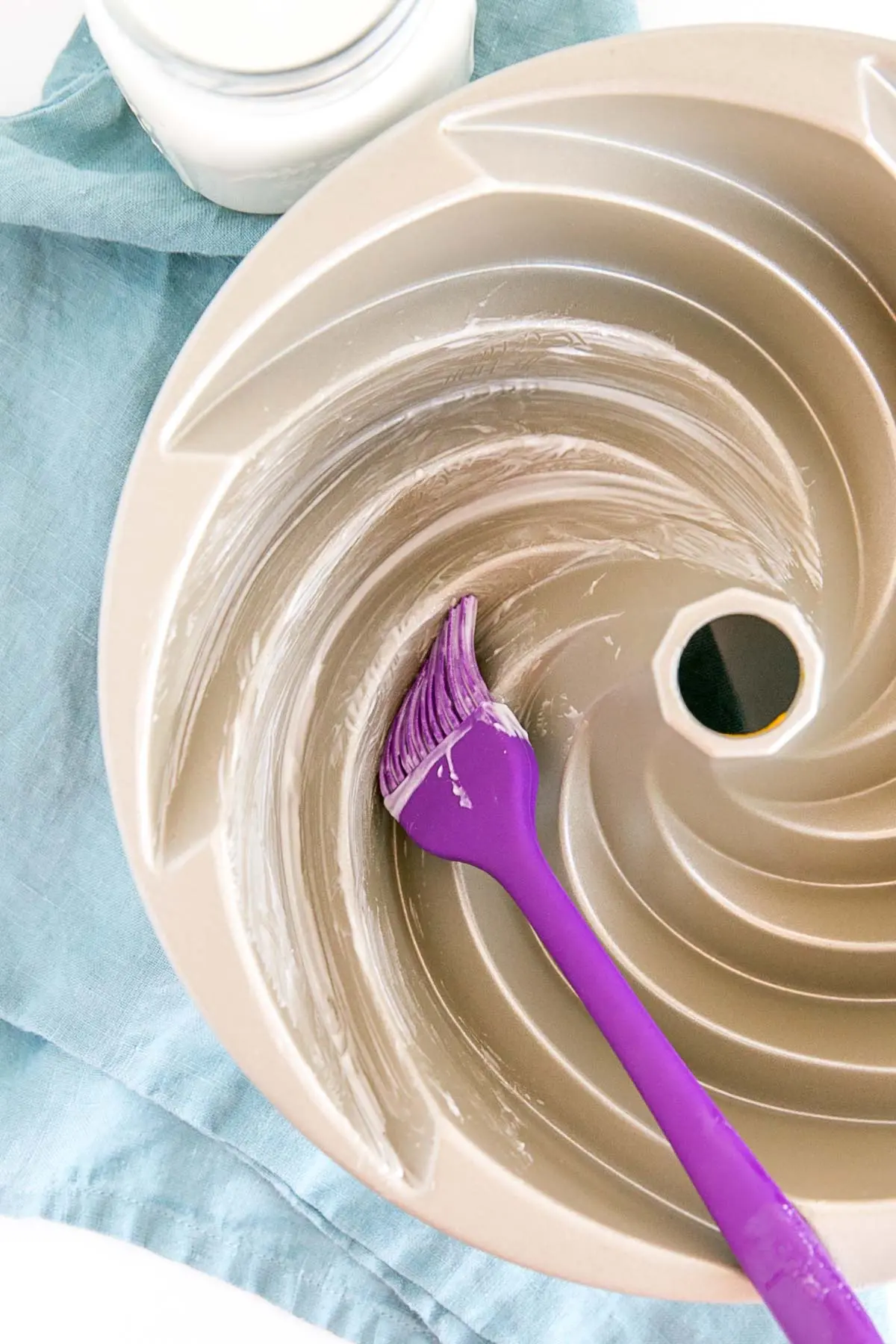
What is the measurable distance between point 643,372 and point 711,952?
31 centimetres

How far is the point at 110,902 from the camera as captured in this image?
550 mm

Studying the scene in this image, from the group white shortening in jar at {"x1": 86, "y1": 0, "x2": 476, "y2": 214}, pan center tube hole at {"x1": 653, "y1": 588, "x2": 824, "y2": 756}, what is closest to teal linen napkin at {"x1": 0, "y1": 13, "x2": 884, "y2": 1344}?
white shortening in jar at {"x1": 86, "y1": 0, "x2": 476, "y2": 214}

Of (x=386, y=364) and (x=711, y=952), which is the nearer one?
(x=386, y=364)

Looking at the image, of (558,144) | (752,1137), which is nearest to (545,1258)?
(752,1137)

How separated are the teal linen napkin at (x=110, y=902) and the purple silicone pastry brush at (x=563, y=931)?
0.17 m

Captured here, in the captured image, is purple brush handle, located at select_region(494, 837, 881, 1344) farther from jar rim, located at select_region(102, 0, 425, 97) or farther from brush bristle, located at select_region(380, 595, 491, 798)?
jar rim, located at select_region(102, 0, 425, 97)

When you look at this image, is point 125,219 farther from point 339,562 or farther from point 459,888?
point 459,888

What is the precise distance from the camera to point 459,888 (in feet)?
1.88

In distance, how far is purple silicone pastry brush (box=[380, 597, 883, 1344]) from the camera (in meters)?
0.39

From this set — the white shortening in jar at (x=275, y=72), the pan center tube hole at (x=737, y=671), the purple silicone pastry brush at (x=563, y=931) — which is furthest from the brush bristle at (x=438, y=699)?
the white shortening in jar at (x=275, y=72)

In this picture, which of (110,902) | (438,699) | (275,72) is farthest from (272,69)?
(110,902)

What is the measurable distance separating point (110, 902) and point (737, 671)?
36cm

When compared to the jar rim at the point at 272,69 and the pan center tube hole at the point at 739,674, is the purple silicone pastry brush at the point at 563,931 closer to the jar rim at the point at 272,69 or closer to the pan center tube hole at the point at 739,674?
the pan center tube hole at the point at 739,674

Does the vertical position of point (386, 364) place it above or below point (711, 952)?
above
